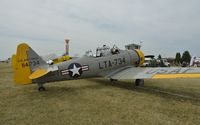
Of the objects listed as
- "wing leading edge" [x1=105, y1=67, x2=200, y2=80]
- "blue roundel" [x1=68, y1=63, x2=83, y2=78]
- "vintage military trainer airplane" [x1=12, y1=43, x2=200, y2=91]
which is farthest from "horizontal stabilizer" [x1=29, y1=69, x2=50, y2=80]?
"wing leading edge" [x1=105, y1=67, x2=200, y2=80]

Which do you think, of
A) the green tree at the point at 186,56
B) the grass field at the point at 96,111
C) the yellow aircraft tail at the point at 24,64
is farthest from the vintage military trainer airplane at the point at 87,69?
the green tree at the point at 186,56

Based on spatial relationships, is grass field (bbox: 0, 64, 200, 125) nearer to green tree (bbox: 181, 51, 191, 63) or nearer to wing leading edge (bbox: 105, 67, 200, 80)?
wing leading edge (bbox: 105, 67, 200, 80)

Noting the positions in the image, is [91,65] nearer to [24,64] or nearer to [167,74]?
[24,64]

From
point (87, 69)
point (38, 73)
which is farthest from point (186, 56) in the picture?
point (38, 73)

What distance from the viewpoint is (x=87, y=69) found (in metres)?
8.77

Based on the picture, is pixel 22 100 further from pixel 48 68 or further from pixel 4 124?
pixel 4 124

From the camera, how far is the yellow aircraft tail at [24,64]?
7.10 m

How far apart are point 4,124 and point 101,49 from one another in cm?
664

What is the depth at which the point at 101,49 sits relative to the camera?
10047 mm

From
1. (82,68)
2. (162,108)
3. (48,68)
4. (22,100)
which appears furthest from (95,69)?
(162,108)

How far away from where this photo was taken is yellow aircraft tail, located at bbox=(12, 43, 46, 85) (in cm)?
710

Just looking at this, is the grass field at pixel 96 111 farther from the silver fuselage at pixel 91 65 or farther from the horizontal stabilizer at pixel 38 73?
the silver fuselage at pixel 91 65

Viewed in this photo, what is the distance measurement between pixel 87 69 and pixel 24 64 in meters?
2.73

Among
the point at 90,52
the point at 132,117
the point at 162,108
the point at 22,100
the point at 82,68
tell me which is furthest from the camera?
the point at 90,52
